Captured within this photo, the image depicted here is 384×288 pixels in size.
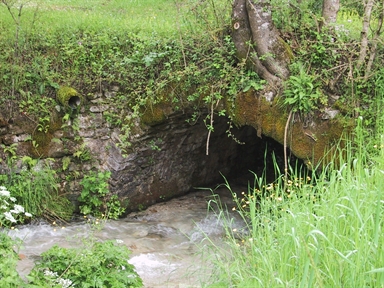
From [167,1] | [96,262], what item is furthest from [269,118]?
[167,1]

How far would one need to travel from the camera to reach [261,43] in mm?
6422

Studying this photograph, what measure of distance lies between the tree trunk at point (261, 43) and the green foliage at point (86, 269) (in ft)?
10.3

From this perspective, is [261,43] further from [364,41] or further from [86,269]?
[86,269]

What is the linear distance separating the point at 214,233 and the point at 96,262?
280cm

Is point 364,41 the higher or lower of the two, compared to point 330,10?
lower

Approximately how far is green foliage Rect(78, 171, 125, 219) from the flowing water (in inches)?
8.1

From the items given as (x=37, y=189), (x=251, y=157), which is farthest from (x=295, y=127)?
(x=251, y=157)

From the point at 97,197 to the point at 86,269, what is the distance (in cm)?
287

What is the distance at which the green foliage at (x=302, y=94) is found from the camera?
6.06m

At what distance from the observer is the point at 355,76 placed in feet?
20.4

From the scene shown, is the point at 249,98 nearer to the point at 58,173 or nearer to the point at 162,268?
the point at 162,268

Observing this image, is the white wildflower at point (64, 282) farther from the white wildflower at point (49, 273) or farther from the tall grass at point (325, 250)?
the tall grass at point (325, 250)

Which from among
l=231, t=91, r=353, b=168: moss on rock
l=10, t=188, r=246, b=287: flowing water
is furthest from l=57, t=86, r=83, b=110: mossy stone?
l=231, t=91, r=353, b=168: moss on rock

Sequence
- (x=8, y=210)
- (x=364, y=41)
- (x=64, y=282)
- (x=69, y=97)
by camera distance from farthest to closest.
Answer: (x=69, y=97)
(x=364, y=41)
(x=8, y=210)
(x=64, y=282)
